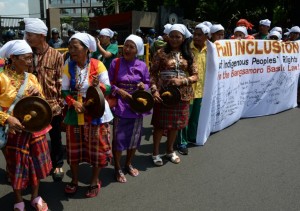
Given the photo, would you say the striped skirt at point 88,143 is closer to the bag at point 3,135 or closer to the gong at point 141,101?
the gong at point 141,101

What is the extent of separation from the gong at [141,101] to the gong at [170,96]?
1.64 feet

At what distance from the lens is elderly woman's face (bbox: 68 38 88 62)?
3.21 m

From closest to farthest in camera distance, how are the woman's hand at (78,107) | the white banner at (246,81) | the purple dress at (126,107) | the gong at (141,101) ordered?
the woman's hand at (78,107) < the gong at (141,101) < the purple dress at (126,107) < the white banner at (246,81)

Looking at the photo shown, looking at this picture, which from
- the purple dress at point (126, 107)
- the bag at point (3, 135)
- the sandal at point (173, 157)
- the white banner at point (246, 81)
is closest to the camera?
the bag at point (3, 135)

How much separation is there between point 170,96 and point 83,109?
1329 mm

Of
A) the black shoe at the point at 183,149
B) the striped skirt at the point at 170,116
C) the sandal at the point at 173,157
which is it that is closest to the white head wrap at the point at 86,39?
the striped skirt at the point at 170,116

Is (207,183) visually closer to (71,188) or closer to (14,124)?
(71,188)

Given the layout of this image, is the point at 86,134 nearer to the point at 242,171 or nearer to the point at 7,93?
the point at 7,93

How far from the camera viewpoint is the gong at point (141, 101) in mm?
3678

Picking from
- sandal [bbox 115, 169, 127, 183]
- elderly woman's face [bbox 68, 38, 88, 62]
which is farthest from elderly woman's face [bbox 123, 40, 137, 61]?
sandal [bbox 115, 169, 127, 183]

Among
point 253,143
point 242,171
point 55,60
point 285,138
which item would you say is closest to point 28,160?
point 55,60

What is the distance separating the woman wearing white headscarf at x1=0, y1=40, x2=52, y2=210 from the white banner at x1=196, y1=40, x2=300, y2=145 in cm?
277

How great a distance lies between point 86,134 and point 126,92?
67cm

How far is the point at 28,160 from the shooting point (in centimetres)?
301
